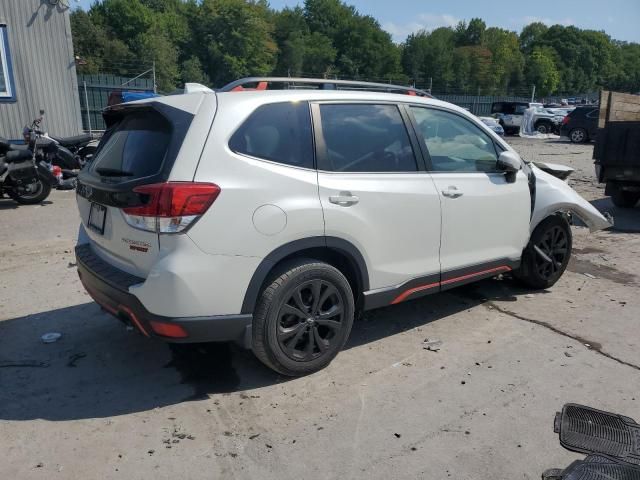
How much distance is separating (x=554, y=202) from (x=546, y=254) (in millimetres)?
530

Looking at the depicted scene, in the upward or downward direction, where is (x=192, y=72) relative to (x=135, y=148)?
upward

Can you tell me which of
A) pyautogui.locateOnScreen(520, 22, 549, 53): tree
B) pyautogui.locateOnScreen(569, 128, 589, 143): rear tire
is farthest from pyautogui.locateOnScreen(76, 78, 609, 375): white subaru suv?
pyautogui.locateOnScreen(520, 22, 549, 53): tree

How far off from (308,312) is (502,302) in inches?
94.1

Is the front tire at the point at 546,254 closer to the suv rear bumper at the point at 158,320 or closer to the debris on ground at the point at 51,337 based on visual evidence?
the suv rear bumper at the point at 158,320

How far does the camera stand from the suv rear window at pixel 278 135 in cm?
Answer: 319

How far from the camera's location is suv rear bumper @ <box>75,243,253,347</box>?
9.91 feet

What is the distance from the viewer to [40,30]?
1246 centimetres

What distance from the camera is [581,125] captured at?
85.1 feet

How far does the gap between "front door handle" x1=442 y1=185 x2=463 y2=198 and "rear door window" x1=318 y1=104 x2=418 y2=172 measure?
0.31 m

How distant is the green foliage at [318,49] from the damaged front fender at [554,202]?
5439 centimetres

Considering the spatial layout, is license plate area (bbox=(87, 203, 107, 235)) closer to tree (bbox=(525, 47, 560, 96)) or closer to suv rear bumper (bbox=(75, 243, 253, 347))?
suv rear bumper (bbox=(75, 243, 253, 347))

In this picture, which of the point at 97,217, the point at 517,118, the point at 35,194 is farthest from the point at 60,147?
the point at 517,118

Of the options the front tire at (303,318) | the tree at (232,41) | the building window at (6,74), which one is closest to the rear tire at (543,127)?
the building window at (6,74)

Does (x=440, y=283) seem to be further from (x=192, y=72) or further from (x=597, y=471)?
(x=192, y=72)
